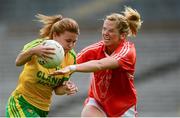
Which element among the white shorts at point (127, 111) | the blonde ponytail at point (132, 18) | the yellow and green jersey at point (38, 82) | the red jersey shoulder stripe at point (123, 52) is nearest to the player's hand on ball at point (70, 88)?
the yellow and green jersey at point (38, 82)

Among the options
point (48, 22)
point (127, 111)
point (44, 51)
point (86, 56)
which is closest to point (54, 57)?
point (44, 51)

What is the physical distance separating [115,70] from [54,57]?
3.94 feet

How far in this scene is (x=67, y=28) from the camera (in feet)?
21.6

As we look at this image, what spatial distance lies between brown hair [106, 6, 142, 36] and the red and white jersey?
13 cm

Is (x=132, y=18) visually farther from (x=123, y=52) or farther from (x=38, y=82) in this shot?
(x=38, y=82)

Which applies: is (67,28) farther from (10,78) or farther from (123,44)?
(10,78)

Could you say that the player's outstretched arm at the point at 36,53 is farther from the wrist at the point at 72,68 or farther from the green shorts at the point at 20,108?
the green shorts at the point at 20,108

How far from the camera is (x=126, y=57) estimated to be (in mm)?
7129

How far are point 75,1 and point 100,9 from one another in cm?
59

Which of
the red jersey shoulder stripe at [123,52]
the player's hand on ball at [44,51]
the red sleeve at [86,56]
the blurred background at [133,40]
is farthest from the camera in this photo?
the blurred background at [133,40]

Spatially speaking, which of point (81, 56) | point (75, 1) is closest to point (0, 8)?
point (75, 1)

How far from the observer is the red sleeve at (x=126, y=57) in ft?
23.2

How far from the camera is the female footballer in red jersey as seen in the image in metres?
7.16

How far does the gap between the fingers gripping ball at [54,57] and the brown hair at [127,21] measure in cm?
110
